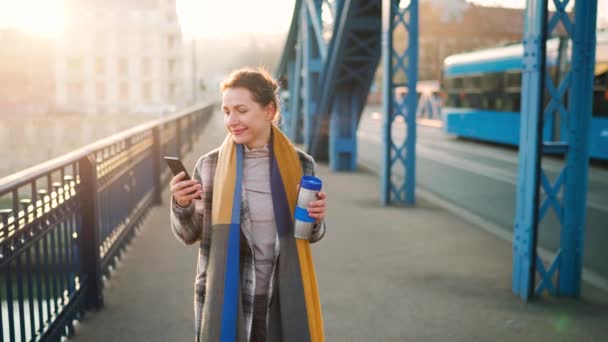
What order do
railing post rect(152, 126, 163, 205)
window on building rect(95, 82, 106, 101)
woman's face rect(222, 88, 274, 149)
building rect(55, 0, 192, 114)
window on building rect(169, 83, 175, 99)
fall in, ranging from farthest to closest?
1. window on building rect(169, 83, 175, 99)
2. window on building rect(95, 82, 106, 101)
3. building rect(55, 0, 192, 114)
4. railing post rect(152, 126, 163, 205)
5. woman's face rect(222, 88, 274, 149)

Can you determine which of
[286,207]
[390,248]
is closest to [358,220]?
[390,248]

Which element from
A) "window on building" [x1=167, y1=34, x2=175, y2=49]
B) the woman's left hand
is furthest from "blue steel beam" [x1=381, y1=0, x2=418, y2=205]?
"window on building" [x1=167, y1=34, x2=175, y2=49]

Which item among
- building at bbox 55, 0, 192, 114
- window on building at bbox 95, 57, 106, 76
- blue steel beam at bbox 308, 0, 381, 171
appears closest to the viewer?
blue steel beam at bbox 308, 0, 381, 171

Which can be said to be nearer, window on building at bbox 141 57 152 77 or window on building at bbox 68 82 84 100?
Answer: window on building at bbox 68 82 84 100

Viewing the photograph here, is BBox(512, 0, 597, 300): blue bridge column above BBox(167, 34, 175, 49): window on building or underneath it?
underneath

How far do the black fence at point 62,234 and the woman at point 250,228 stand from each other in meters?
1.19

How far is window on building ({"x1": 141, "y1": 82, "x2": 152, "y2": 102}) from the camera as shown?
92875mm

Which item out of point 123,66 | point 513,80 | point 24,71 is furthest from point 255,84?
point 24,71

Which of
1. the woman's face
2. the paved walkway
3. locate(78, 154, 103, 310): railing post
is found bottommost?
the paved walkway

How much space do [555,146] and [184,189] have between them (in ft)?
11.9

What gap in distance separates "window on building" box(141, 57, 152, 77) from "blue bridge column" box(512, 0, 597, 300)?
304 feet

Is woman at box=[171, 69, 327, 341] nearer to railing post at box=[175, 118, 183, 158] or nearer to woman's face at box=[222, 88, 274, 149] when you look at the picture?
woman's face at box=[222, 88, 274, 149]

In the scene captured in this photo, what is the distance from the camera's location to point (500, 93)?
62.8ft

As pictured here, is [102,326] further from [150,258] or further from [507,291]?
[507,291]
